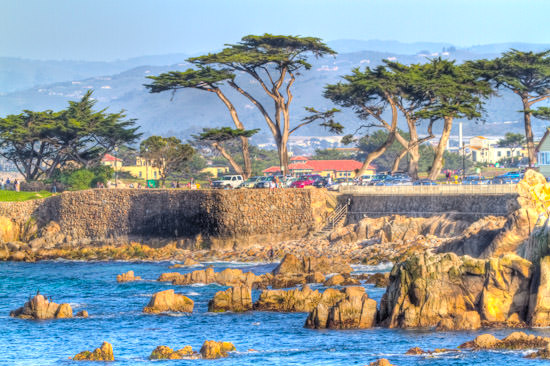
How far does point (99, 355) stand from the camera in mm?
34594

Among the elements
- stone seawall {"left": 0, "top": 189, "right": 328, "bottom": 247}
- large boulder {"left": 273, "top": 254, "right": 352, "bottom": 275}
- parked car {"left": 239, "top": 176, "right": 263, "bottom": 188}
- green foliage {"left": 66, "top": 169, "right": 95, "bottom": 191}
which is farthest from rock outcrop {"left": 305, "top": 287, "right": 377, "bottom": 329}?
green foliage {"left": 66, "top": 169, "right": 95, "bottom": 191}

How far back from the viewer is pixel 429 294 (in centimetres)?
3750

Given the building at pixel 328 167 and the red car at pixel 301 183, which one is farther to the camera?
the building at pixel 328 167

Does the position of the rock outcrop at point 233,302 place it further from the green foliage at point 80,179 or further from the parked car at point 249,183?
the green foliage at point 80,179

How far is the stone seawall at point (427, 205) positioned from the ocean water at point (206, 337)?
18.3m

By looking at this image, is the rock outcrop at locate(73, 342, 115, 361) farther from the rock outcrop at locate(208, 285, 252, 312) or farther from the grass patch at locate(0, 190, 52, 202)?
the grass patch at locate(0, 190, 52, 202)

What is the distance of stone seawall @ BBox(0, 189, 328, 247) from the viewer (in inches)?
2849

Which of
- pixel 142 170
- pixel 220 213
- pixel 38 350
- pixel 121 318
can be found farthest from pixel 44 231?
pixel 142 170

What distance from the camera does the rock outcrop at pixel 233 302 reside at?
44.0 metres

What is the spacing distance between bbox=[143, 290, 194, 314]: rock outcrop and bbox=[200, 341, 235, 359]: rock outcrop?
377 inches

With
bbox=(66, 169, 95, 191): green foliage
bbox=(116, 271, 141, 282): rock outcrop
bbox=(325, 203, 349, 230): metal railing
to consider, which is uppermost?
bbox=(66, 169, 95, 191): green foliage

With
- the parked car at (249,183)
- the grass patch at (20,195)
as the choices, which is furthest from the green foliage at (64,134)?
the parked car at (249,183)

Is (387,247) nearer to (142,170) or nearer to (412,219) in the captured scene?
(412,219)

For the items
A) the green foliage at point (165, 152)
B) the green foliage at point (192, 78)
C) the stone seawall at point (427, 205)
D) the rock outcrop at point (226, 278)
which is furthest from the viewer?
the green foliage at point (165, 152)
